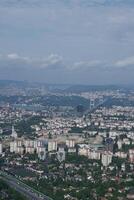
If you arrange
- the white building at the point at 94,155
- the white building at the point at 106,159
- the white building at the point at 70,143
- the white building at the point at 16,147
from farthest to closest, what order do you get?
the white building at the point at 70,143 < the white building at the point at 16,147 < the white building at the point at 94,155 < the white building at the point at 106,159

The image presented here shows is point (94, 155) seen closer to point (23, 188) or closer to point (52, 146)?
point (52, 146)

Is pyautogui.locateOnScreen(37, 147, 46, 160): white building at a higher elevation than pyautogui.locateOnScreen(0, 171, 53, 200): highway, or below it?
higher

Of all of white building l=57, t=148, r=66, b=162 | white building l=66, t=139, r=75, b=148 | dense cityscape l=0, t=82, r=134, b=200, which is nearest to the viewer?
dense cityscape l=0, t=82, r=134, b=200

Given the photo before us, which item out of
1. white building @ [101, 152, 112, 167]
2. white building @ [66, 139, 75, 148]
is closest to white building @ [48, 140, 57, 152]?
white building @ [66, 139, 75, 148]

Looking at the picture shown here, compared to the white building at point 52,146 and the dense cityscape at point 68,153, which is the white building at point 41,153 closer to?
the dense cityscape at point 68,153

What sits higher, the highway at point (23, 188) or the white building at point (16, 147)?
the white building at point (16, 147)

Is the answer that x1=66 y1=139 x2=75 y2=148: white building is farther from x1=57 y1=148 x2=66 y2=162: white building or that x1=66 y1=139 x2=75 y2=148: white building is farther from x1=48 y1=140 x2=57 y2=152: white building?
x1=57 y1=148 x2=66 y2=162: white building

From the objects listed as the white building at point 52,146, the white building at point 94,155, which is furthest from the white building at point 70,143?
the white building at point 94,155

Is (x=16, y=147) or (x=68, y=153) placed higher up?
(x=16, y=147)

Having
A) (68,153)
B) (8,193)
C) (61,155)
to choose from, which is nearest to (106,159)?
(61,155)
